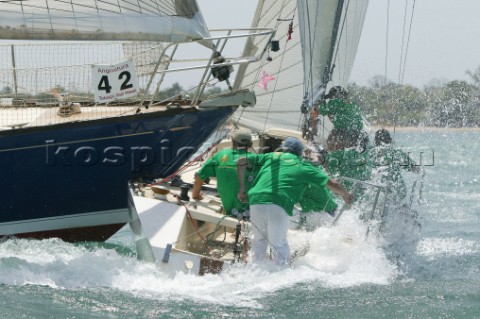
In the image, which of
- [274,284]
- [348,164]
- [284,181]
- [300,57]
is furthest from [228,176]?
[300,57]

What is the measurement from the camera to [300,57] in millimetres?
13750

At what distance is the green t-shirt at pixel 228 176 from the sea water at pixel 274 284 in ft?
2.32

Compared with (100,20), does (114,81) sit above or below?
below

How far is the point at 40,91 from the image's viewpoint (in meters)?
11.9

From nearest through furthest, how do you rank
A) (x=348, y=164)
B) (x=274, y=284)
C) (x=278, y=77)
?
1. (x=274, y=284)
2. (x=348, y=164)
3. (x=278, y=77)

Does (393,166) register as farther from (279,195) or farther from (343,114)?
(279,195)

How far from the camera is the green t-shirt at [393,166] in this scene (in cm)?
1084

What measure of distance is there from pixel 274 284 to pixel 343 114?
11.8 feet

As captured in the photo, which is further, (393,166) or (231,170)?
(393,166)

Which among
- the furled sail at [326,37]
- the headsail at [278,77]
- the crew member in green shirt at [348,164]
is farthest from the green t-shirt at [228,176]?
the headsail at [278,77]

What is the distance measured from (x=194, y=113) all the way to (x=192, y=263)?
2.66m

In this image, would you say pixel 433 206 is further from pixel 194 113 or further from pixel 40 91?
pixel 40 91

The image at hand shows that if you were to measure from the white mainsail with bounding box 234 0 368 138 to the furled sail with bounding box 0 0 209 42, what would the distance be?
2347mm

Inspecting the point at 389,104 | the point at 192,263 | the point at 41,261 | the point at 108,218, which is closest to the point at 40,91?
the point at 108,218
